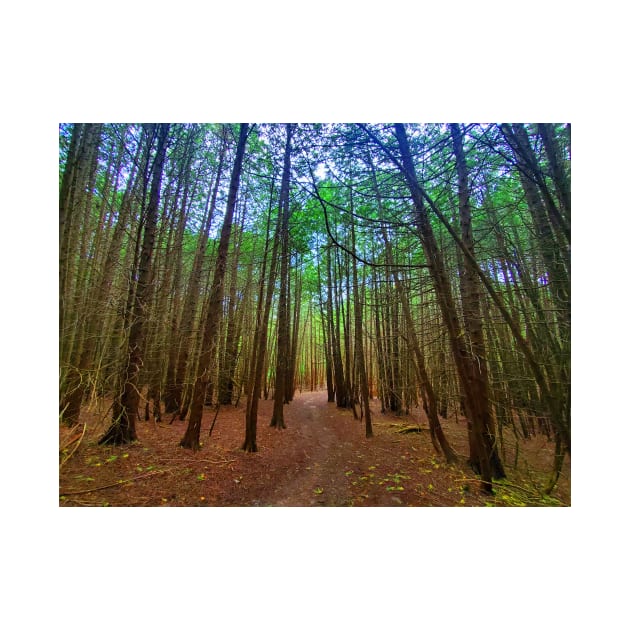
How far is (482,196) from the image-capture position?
311 centimetres

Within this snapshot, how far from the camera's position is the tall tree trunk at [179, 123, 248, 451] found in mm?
3096

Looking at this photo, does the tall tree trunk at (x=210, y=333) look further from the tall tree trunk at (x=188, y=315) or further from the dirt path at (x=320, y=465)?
the tall tree trunk at (x=188, y=315)

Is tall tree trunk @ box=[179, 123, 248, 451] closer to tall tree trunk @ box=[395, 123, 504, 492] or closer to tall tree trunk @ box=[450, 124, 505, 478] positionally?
tall tree trunk @ box=[395, 123, 504, 492]

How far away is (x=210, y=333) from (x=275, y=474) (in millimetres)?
2011

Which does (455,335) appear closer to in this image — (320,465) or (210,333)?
(320,465)

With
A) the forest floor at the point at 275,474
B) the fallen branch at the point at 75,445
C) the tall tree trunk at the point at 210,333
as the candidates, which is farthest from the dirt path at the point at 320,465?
the fallen branch at the point at 75,445

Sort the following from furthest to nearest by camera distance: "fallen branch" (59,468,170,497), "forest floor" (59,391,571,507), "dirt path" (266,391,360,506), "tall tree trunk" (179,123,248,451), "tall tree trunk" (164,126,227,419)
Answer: "tall tree trunk" (164,126,227,419)
"tall tree trunk" (179,123,248,451)
"dirt path" (266,391,360,506)
"forest floor" (59,391,571,507)
"fallen branch" (59,468,170,497)

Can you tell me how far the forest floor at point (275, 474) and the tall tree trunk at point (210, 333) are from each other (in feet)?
0.88

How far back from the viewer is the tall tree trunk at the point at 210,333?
3.10 m

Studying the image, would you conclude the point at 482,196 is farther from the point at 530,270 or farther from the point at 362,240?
the point at 362,240

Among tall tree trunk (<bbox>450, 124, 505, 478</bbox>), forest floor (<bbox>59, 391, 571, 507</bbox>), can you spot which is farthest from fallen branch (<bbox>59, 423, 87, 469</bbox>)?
tall tree trunk (<bbox>450, 124, 505, 478</bbox>)

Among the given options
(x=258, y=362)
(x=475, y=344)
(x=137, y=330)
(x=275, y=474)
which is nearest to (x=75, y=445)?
(x=137, y=330)

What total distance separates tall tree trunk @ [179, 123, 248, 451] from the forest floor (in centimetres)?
27
